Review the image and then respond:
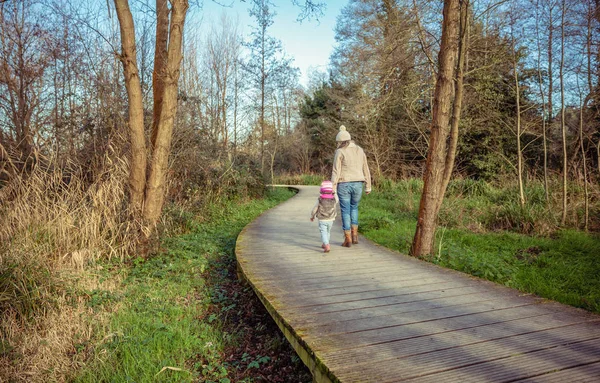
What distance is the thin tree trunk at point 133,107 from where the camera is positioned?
5965mm

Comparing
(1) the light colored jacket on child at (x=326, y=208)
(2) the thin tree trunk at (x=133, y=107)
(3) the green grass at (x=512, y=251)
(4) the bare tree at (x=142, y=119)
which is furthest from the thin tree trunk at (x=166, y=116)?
(3) the green grass at (x=512, y=251)

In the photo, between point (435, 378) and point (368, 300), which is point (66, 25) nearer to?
point (368, 300)

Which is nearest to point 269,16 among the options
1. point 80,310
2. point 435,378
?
point 80,310

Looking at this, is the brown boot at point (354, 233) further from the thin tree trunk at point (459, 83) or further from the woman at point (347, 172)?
the thin tree trunk at point (459, 83)

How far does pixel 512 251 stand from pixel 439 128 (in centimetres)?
285

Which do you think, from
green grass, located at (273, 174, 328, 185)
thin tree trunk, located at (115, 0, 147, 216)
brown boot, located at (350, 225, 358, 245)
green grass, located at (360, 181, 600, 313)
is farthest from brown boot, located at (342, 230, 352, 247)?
green grass, located at (273, 174, 328, 185)

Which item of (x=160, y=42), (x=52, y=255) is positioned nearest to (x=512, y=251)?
(x=52, y=255)

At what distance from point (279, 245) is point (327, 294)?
105 inches

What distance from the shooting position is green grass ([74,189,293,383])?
119 inches

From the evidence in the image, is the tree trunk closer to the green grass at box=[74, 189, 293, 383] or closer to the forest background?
the forest background

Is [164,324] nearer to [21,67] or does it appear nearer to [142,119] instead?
[142,119]

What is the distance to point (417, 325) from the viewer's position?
291 cm

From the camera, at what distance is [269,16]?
69.4 feet

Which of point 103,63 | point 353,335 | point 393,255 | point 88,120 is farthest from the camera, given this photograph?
point 103,63
